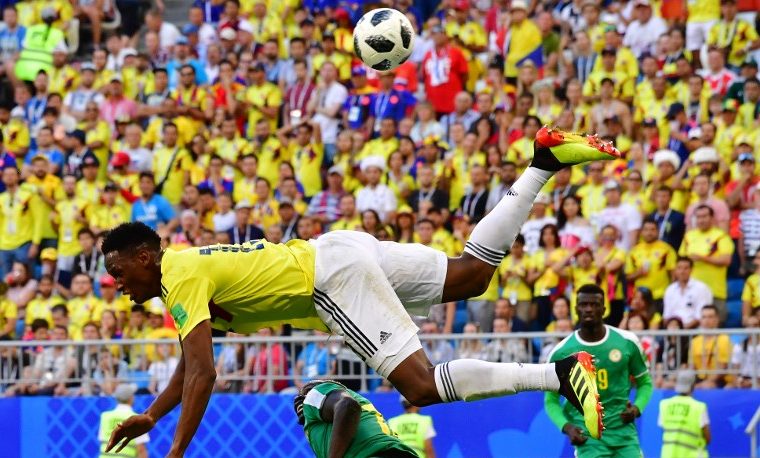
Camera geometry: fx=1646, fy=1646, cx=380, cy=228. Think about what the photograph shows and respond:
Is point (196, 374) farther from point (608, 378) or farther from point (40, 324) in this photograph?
point (40, 324)

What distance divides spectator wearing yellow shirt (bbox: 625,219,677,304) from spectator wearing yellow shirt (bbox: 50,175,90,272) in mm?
7184

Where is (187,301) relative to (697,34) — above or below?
below

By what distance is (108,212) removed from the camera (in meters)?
20.8

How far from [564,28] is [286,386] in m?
6.39

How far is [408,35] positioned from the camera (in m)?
12.1

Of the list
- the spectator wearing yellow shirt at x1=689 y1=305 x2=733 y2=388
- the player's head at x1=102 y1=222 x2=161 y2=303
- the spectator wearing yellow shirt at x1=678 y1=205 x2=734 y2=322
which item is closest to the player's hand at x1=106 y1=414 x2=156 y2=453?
the player's head at x1=102 y1=222 x2=161 y2=303

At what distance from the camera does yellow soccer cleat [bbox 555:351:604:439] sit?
9336 mm

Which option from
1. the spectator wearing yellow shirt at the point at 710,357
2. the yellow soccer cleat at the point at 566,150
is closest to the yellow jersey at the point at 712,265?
the spectator wearing yellow shirt at the point at 710,357

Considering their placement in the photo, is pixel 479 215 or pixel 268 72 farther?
pixel 268 72

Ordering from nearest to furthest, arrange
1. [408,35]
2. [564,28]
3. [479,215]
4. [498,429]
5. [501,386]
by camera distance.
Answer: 1. [501,386]
2. [408,35]
3. [498,429]
4. [479,215]
5. [564,28]

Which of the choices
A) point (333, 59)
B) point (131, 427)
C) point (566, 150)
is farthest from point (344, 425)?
point (333, 59)

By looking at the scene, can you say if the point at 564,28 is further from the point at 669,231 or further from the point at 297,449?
the point at 297,449

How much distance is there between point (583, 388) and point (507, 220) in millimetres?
1303

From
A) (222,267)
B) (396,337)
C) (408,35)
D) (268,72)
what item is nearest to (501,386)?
(396,337)
